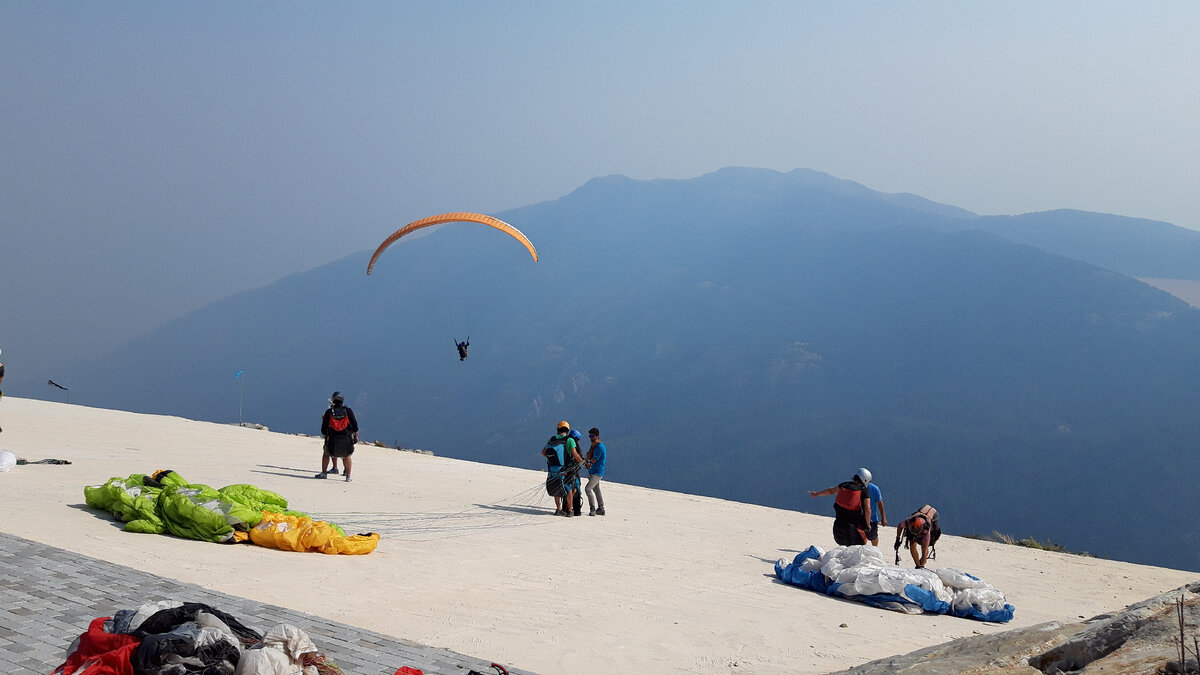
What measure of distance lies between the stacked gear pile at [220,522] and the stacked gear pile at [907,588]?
17.6ft

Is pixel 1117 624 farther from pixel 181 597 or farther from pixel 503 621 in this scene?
pixel 181 597

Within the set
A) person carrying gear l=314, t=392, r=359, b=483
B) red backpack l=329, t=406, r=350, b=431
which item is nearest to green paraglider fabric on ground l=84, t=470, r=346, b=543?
red backpack l=329, t=406, r=350, b=431

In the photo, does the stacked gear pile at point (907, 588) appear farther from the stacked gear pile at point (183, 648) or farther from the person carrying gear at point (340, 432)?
the person carrying gear at point (340, 432)

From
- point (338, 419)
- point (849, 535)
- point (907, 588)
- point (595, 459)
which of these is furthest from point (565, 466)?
point (907, 588)

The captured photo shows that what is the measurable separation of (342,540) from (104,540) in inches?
93.8

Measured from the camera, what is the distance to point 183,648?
183 inches

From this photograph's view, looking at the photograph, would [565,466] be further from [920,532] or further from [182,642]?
[182,642]

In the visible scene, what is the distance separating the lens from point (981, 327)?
184 metres

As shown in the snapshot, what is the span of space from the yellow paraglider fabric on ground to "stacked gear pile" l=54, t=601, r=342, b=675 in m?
5.02

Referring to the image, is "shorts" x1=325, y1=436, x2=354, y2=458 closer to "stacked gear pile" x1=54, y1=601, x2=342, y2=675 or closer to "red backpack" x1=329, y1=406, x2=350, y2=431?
"red backpack" x1=329, y1=406, x2=350, y2=431

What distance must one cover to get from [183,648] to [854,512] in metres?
9.64

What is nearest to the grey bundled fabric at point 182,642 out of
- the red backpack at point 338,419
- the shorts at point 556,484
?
the shorts at point 556,484

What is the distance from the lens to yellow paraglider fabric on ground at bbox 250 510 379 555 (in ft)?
33.0

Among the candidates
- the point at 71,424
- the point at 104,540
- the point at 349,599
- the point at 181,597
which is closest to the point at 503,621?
the point at 349,599
